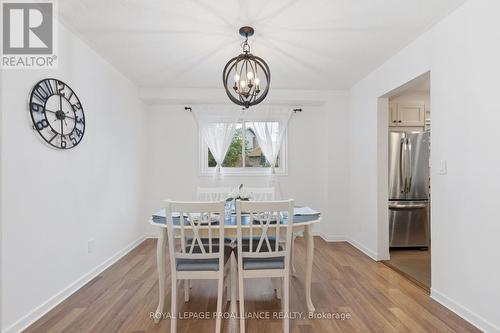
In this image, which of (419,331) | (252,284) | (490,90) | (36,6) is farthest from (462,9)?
(36,6)

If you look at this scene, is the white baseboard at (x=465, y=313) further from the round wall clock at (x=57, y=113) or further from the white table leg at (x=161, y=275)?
the round wall clock at (x=57, y=113)

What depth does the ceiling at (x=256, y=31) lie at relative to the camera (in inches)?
88.0

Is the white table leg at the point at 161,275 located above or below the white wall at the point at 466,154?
below

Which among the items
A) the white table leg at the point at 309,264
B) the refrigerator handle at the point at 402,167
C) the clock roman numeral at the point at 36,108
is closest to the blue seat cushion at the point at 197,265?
the white table leg at the point at 309,264

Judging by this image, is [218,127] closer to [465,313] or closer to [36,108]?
[36,108]

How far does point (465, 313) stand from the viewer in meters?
2.15

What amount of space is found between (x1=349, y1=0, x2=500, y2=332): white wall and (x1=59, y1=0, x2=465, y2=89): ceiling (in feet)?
0.99

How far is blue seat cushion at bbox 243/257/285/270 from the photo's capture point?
2.04 meters

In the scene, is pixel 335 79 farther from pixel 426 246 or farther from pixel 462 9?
pixel 426 246

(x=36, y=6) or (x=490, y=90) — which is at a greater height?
(x=36, y=6)

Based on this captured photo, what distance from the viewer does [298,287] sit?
275 cm

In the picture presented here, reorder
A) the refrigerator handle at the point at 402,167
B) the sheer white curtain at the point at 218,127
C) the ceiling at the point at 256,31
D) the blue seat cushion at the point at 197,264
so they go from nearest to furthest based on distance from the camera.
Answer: the blue seat cushion at the point at 197,264 < the ceiling at the point at 256,31 < the refrigerator handle at the point at 402,167 < the sheer white curtain at the point at 218,127

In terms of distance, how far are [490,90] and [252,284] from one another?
8.66 ft

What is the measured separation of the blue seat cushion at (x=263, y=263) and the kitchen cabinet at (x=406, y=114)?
10.5ft
